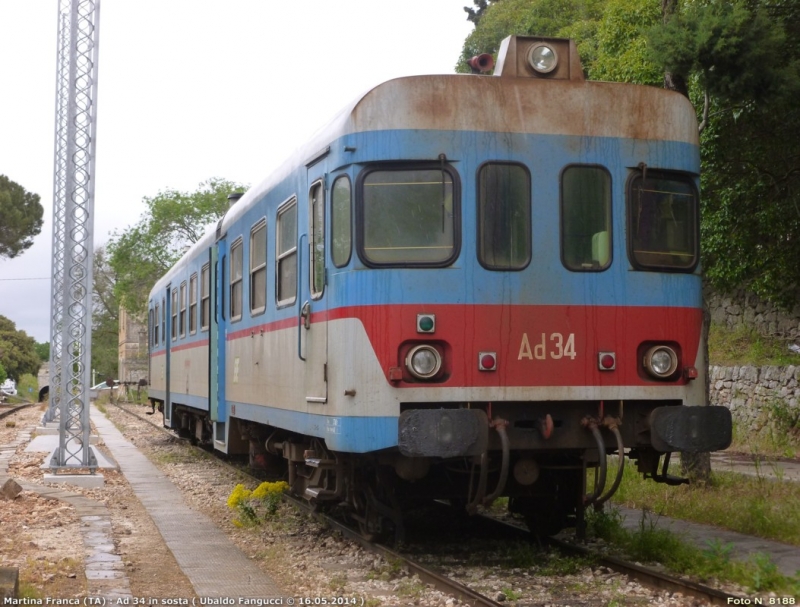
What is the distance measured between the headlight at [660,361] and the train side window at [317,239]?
221 centimetres

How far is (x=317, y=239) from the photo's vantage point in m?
7.62

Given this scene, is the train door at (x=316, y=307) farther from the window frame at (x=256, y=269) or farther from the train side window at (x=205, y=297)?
the train side window at (x=205, y=297)

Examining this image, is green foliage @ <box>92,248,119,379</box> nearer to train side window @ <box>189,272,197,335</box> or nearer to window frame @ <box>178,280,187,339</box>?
window frame @ <box>178,280,187,339</box>

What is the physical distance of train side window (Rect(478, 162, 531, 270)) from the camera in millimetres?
7188

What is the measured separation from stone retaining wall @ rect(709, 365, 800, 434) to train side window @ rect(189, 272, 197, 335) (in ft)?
28.5

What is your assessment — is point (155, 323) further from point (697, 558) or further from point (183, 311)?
point (697, 558)

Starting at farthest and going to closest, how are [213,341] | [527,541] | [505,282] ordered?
[213,341] < [527,541] < [505,282]

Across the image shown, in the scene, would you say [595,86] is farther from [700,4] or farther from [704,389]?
[700,4]

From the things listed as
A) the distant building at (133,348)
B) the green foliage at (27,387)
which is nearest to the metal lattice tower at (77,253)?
the distant building at (133,348)

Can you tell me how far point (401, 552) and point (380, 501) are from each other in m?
0.39

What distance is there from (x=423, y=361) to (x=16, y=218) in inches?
1832

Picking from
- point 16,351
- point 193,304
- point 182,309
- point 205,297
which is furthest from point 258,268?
point 16,351

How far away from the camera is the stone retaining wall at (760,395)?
16641 mm

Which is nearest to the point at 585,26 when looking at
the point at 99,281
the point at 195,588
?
the point at 195,588
